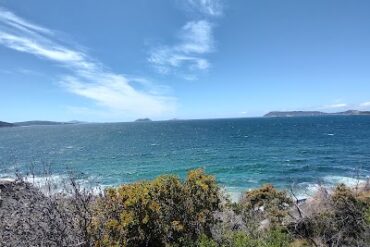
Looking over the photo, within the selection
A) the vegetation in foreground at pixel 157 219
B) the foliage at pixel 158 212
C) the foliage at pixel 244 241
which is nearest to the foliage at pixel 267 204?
the vegetation in foreground at pixel 157 219

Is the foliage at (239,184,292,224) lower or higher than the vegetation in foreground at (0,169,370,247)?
lower

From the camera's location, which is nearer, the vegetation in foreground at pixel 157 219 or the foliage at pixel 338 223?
the vegetation in foreground at pixel 157 219

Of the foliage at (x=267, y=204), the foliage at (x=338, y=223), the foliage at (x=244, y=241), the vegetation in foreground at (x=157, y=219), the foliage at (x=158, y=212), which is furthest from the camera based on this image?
the foliage at (x=267, y=204)

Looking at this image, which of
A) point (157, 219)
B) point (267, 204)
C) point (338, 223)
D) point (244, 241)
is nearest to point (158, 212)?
point (157, 219)

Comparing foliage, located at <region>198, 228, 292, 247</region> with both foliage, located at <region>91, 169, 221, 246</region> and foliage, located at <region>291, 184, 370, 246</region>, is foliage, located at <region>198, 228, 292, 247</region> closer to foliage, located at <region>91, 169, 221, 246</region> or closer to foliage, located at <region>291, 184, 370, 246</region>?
foliage, located at <region>91, 169, 221, 246</region>

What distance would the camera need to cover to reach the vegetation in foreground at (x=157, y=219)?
11562mm

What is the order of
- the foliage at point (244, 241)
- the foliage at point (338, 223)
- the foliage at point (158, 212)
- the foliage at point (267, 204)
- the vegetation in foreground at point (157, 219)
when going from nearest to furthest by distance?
the vegetation in foreground at point (157, 219) → the foliage at point (158, 212) → the foliage at point (244, 241) → the foliage at point (338, 223) → the foliage at point (267, 204)

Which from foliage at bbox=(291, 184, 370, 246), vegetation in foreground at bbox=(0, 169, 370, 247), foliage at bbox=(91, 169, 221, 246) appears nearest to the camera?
vegetation in foreground at bbox=(0, 169, 370, 247)

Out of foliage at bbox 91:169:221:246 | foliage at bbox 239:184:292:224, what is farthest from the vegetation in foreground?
foliage at bbox 239:184:292:224

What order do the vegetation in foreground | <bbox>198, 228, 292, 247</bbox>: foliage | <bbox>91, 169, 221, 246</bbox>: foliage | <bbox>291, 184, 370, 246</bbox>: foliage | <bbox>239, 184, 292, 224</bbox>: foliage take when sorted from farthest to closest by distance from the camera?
<bbox>239, 184, 292, 224</bbox>: foliage → <bbox>291, 184, 370, 246</bbox>: foliage → <bbox>198, 228, 292, 247</bbox>: foliage → <bbox>91, 169, 221, 246</bbox>: foliage → the vegetation in foreground

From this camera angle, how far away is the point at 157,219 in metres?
15.0

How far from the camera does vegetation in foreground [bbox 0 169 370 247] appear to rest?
11.6m

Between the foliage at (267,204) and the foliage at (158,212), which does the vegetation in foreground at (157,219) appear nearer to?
the foliage at (158,212)

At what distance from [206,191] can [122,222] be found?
17.2 ft
